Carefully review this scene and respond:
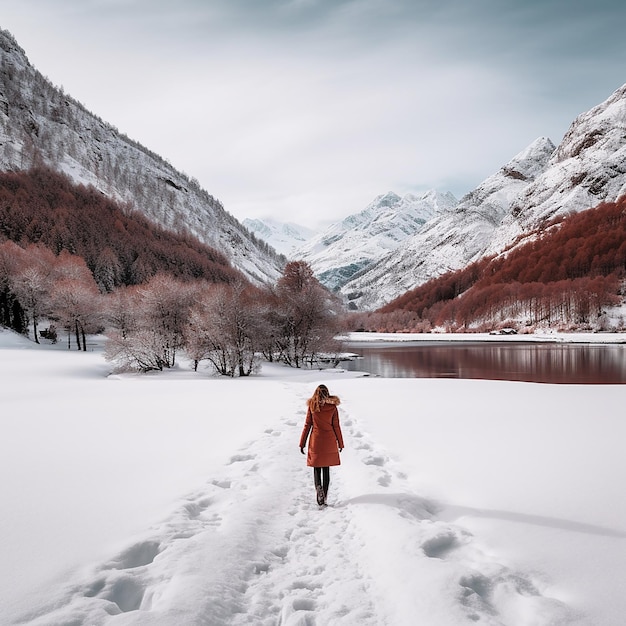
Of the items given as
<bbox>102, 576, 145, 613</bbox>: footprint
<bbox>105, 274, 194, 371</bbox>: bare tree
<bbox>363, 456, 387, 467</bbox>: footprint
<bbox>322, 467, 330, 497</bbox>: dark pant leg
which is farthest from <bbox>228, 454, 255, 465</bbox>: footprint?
<bbox>105, 274, 194, 371</bbox>: bare tree

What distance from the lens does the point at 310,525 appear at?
6.31 meters

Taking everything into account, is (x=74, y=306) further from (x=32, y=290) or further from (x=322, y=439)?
(x=322, y=439)

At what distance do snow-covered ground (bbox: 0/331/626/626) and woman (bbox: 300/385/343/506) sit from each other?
1.62 feet

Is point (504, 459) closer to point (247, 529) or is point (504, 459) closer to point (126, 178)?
point (247, 529)

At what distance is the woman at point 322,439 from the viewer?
23.2ft

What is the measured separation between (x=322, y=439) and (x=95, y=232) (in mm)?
141173

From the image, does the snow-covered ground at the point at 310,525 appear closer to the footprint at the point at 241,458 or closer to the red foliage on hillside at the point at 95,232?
the footprint at the point at 241,458

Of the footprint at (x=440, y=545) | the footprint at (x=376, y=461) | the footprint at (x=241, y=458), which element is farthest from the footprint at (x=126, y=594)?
the footprint at (x=376, y=461)

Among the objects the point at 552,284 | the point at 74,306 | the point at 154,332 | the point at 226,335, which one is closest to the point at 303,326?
the point at 226,335

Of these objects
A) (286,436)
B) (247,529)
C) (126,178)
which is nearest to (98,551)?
(247,529)

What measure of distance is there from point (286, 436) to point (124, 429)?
493cm

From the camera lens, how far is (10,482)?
23.7ft

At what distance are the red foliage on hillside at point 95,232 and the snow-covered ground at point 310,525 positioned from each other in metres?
106

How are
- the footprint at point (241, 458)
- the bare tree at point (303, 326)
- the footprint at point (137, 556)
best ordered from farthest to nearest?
1. the bare tree at point (303, 326)
2. the footprint at point (241, 458)
3. the footprint at point (137, 556)
